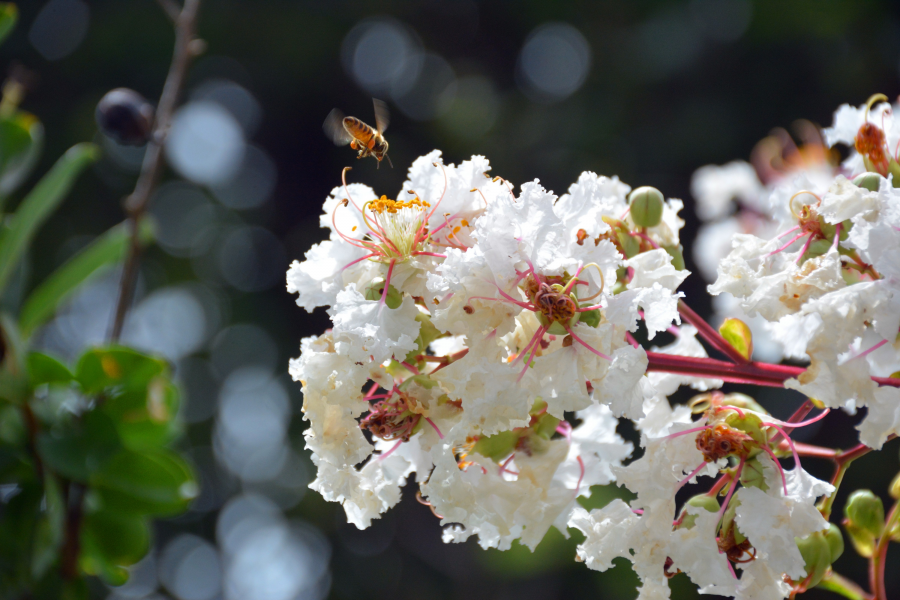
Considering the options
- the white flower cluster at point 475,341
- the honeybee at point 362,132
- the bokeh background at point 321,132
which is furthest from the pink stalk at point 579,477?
the bokeh background at point 321,132

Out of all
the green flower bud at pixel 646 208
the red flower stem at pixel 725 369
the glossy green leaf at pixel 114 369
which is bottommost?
the glossy green leaf at pixel 114 369

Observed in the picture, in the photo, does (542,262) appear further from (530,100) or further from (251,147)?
(251,147)

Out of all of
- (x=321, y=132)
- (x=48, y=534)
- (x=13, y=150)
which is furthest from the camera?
(x=321, y=132)

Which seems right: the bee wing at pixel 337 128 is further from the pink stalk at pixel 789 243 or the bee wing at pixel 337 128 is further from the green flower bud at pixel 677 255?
the pink stalk at pixel 789 243

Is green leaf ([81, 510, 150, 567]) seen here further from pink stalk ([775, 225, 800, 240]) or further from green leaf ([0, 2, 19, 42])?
pink stalk ([775, 225, 800, 240])

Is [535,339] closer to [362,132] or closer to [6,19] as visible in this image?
[362,132]

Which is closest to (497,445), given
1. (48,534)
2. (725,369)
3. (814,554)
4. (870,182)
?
(725,369)
